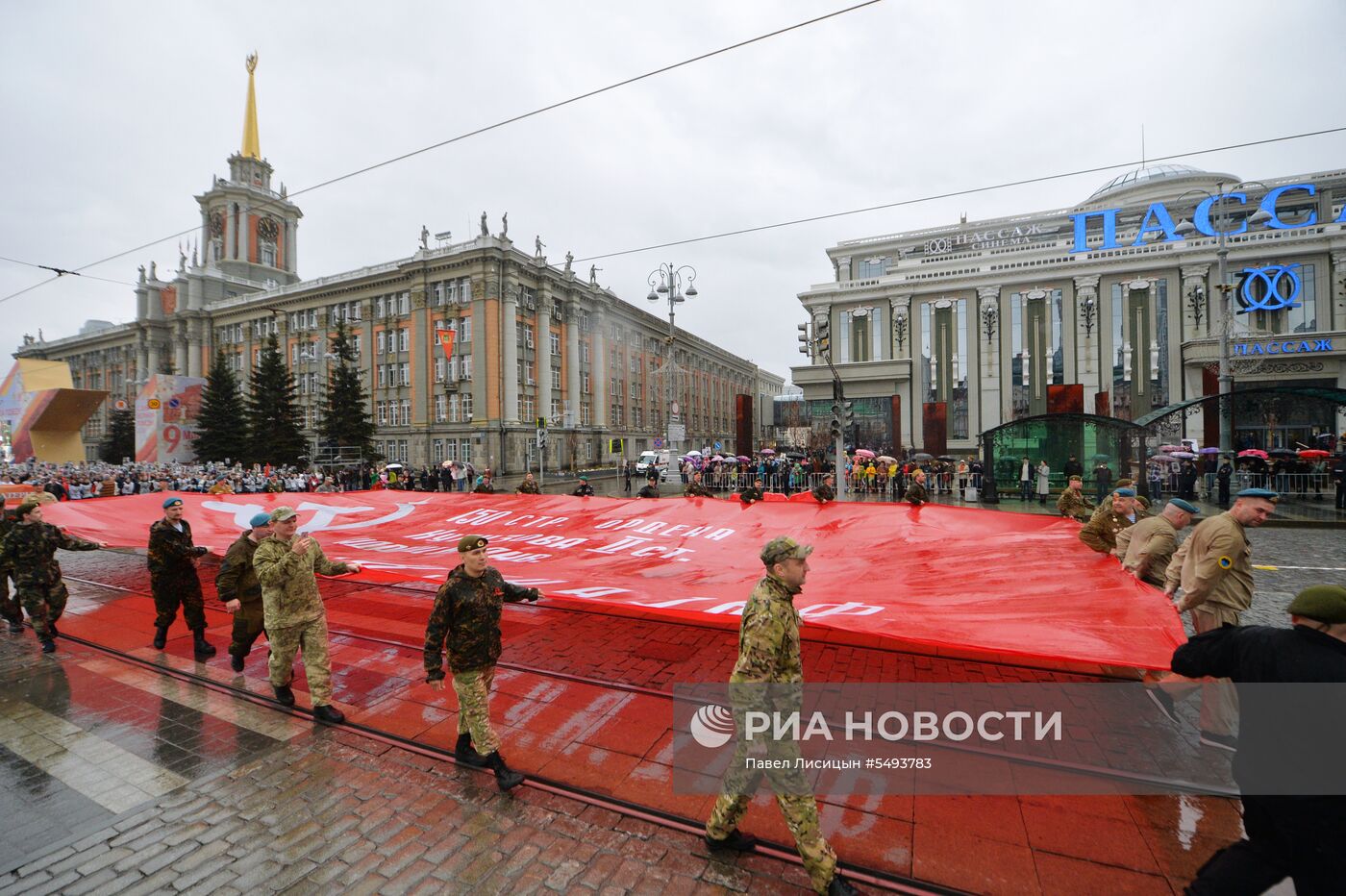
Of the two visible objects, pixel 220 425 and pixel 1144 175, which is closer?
pixel 220 425

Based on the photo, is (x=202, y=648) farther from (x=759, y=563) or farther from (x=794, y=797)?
(x=794, y=797)

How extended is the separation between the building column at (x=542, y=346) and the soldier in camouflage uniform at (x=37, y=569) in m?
45.2

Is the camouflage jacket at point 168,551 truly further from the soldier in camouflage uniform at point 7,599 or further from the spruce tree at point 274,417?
the spruce tree at point 274,417

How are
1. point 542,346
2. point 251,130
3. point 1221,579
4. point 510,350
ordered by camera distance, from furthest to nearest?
point 251,130
point 542,346
point 510,350
point 1221,579

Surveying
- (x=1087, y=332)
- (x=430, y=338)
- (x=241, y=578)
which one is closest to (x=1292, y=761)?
(x=241, y=578)

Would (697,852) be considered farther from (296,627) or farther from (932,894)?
(296,627)

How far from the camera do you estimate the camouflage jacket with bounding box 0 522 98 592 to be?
293 inches

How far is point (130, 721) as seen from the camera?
541cm

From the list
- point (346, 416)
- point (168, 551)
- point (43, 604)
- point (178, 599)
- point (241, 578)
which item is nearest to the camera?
point (241, 578)

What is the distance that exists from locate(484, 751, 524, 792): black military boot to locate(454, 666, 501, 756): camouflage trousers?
7cm

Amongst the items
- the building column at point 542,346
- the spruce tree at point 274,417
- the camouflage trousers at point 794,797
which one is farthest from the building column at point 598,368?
the camouflage trousers at point 794,797

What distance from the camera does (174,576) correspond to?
7.24 metres

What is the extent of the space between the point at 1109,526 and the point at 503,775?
713cm

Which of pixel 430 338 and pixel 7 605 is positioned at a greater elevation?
pixel 430 338
